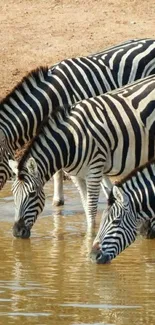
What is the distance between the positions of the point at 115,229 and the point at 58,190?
3.91 meters

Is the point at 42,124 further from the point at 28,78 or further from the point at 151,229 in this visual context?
the point at 151,229

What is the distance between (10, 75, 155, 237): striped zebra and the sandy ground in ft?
27.2

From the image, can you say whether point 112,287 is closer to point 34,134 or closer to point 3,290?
point 3,290

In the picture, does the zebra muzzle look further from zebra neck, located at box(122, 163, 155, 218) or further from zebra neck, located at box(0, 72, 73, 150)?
zebra neck, located at box(122, 163, 155, 218)

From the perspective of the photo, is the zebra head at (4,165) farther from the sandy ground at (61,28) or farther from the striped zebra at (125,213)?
the sandy ground at (61,28)

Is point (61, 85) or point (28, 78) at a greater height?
point (28, 78)

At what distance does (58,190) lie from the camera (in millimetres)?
15609

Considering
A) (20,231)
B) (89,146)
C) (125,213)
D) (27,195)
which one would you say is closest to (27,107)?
(89,146)

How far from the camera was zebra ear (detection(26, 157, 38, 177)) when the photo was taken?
44.3 feet

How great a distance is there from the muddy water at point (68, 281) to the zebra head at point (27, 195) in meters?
0.21

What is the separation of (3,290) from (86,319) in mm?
1234

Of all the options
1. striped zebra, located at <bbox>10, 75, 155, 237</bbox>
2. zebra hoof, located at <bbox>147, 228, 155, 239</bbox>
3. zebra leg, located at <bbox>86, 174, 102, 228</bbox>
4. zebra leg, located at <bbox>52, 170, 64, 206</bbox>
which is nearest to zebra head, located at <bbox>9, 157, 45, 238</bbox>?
striped zebra, located at <bbox>10, 75, 155, 237</bbox>

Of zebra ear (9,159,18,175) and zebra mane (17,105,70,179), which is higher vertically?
zebra mane (17,105,70,179)

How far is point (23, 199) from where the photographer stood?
532 inches
